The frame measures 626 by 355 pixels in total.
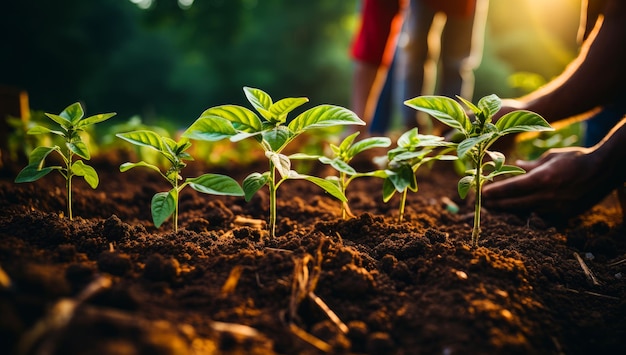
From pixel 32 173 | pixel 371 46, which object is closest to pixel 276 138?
pixel 32 173

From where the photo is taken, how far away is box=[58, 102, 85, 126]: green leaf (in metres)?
1.78

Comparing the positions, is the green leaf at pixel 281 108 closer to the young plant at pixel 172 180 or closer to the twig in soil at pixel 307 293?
the young plant at pixel 172 180

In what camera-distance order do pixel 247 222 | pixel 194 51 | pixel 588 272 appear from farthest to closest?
pixel 194 51, pixel 247 222, pixel 588 272

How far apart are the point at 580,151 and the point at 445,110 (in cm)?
83

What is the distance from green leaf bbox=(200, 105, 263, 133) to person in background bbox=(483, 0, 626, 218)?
3.70 ft

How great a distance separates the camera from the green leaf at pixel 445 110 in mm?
1585

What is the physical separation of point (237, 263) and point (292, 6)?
11.0 metres

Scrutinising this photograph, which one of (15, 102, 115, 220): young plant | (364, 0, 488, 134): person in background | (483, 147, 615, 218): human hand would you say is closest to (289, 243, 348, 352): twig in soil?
(15, 102, 115, 220): young plant

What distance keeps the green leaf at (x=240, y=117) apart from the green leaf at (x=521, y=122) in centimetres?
77

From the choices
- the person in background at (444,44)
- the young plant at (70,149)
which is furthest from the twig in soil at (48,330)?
the person in background at (444,44)

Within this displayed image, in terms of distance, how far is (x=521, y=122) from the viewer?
1560 mm

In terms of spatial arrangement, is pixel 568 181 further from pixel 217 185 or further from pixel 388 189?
pixel 217 185

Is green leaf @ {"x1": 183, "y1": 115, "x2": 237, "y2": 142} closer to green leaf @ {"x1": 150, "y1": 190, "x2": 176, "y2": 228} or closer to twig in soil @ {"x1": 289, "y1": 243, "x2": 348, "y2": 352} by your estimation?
green leaf @ {"x1": 150, "y1": 190, "x2": 176, "y2": 228}

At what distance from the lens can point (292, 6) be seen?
11625 mm
